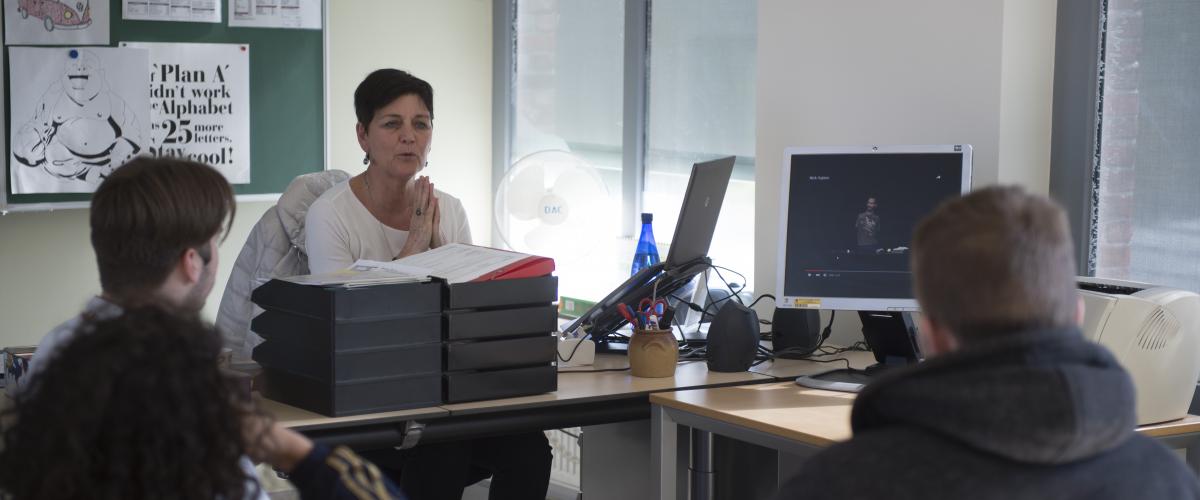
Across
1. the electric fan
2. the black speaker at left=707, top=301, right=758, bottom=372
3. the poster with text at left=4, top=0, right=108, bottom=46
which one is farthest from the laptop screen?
the poster with text at left=4, top=0, right=108, bottom=46

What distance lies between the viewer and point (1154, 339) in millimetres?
2082

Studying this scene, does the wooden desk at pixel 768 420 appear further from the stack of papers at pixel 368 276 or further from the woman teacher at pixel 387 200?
the woman teacher at pixel 387 200

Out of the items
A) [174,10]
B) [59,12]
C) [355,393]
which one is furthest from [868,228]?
[59,12]

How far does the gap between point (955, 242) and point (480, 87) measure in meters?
3.33

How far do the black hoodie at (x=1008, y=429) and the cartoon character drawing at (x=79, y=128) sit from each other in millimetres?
2823

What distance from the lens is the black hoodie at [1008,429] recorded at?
1088 millimetres

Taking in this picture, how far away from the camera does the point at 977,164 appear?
2689 millimetres

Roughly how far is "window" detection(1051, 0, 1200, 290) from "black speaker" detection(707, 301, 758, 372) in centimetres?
→ 74

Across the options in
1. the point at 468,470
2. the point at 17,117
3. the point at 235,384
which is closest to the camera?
the point at 235,384

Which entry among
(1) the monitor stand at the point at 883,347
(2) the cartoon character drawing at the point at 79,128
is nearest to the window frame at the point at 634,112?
(1) the monitor stand at the point at 883,347

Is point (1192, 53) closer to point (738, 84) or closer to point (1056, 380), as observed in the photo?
point (738, 84)

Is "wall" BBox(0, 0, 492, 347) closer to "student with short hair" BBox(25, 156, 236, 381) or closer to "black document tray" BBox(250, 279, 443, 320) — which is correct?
"black document tray" BBox(250, 279, 443, 320)

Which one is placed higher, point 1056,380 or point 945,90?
point 945,90

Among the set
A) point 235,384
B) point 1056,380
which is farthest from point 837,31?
point 235,384
